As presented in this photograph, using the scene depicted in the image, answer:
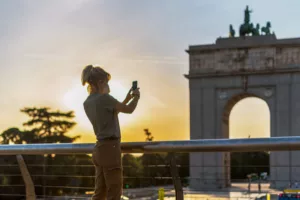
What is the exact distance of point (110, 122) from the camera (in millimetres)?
4270

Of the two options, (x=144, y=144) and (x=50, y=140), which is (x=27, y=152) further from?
(x=50, y=140)

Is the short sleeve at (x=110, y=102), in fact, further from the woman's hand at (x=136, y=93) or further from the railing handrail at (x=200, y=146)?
the railing handrail at (x=200, y=146)

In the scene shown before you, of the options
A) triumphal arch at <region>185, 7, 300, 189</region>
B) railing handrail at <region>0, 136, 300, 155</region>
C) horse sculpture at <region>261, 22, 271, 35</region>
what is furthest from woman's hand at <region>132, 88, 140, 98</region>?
horse sculpture at <region>261, 22, 271, 35</region>

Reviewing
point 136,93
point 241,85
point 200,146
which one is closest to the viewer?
point 136,93

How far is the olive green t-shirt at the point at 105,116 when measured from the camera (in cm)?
425

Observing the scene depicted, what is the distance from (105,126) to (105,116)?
0.24 feet

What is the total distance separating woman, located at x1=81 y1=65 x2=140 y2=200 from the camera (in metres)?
4.20

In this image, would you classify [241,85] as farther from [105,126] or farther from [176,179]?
[105,126]

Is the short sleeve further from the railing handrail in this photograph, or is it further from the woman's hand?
the railing handrail

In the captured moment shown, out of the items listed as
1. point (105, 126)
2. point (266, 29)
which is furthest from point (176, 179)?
point (266, 29)

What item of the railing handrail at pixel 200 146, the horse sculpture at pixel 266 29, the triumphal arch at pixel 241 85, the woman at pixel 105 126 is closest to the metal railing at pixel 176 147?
the railing handrail at pixel 200 146

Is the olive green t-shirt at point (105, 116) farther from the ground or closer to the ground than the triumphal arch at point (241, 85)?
closer to the ground

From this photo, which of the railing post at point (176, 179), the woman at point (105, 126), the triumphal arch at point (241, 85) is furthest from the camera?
the triumphal arch at point (241, 85)

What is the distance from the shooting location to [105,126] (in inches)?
168
